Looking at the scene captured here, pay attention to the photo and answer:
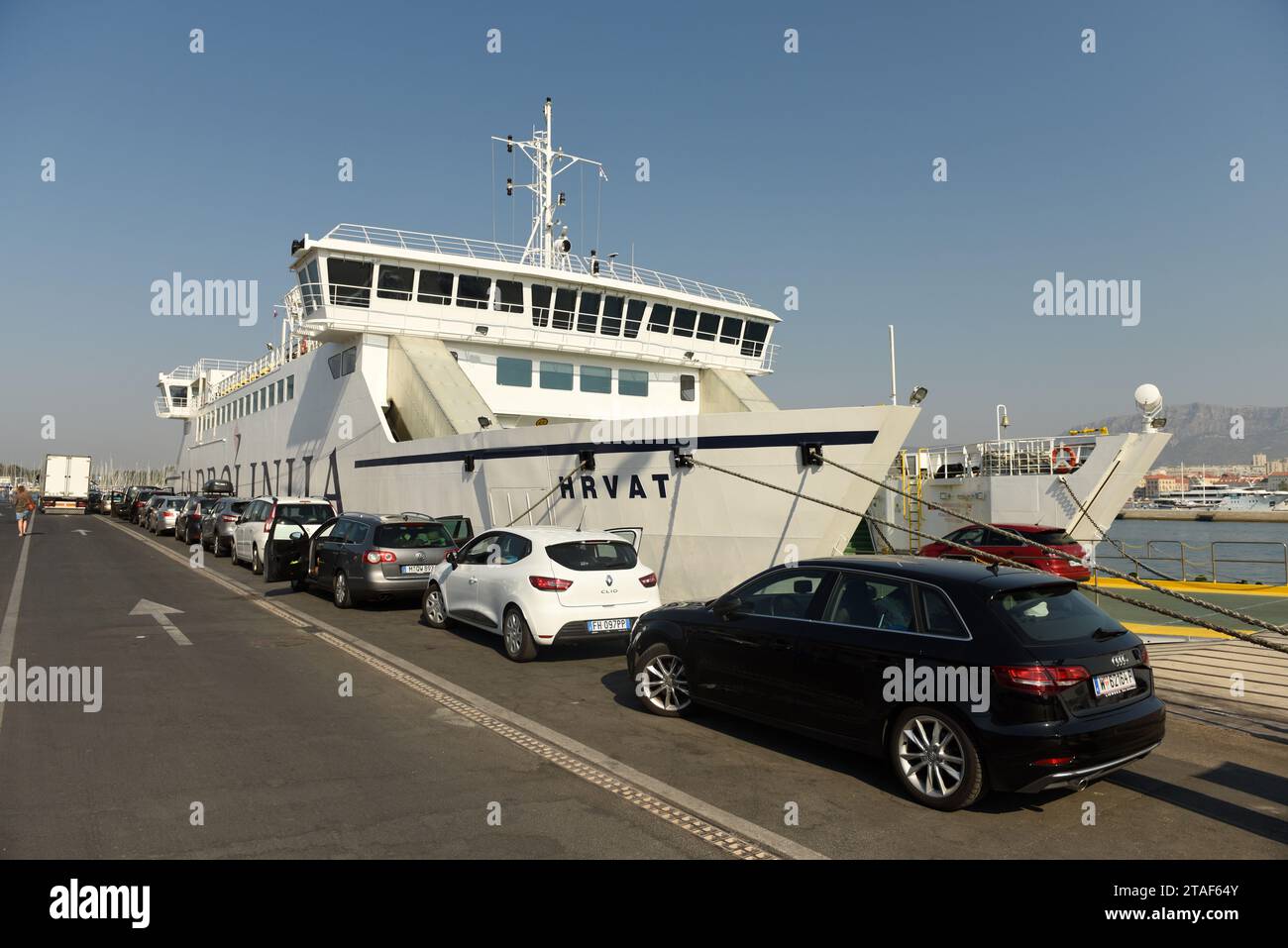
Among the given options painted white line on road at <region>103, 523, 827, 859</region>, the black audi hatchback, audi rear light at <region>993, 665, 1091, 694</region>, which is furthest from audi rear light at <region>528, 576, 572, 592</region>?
audi rear light at <region>993, 665, 1091, 694</region>

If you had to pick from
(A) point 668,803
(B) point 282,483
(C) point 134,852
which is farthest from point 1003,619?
(B) point 282,483

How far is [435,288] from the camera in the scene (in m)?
20.9

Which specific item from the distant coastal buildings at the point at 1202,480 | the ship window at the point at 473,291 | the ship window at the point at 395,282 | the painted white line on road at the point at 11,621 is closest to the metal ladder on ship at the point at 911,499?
the painted white line on road at the point at 11,621

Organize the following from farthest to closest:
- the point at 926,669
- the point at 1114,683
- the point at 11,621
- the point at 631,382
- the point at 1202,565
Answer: the point at 631,382, the point at 1202,565, the point at 11,621, the point at 926,669, the point at 1114,683

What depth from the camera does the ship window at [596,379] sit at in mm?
21984

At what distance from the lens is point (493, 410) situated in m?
21.2

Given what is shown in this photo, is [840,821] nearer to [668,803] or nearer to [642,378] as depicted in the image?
[668,803]

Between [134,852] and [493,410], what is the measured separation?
17625 mm

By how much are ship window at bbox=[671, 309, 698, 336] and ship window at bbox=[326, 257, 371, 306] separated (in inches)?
328

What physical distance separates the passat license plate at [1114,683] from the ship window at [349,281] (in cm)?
1936

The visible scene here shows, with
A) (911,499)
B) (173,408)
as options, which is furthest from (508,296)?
(173,408)

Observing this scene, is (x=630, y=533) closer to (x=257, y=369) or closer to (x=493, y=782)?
(x=493, y=782)

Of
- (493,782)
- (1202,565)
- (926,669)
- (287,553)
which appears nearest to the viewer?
(926,669)

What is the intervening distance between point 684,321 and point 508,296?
5.11 m
